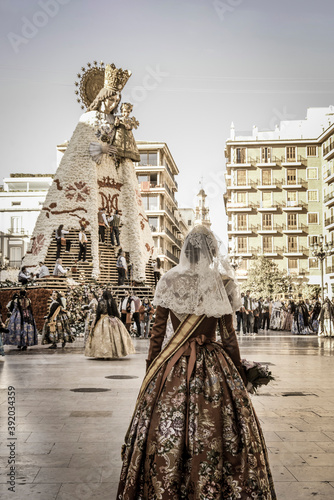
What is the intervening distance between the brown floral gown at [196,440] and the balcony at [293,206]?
68731 mm

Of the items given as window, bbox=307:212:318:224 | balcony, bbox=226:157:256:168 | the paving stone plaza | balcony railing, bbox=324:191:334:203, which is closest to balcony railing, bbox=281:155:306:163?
balcony, bbox=226:157:256:168

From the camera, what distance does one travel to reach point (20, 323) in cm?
1719

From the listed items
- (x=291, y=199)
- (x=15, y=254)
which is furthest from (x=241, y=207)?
(x=15, y=254)

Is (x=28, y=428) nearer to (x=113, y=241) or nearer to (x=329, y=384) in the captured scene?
(x=329, y=384)

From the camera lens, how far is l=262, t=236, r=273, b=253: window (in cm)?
7138

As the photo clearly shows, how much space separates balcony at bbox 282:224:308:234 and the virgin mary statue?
3884cm

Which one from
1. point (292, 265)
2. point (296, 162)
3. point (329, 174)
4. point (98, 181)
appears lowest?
point (292, 265)

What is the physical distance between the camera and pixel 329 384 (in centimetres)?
988

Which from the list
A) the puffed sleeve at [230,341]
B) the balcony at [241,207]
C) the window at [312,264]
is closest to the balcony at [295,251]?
the window at [312,264]

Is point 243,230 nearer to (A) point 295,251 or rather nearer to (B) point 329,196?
(A) point 295,251

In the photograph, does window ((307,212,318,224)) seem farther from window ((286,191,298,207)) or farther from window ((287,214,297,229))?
window ((286,191,298,207))

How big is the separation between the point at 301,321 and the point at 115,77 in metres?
15.8

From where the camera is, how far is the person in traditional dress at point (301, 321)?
29.1 metres

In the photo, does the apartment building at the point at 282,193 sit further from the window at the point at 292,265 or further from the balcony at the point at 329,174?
the balcony at the point at 329,174
